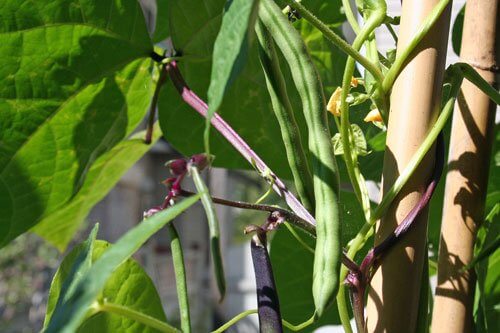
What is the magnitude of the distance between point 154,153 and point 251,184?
2.30 m

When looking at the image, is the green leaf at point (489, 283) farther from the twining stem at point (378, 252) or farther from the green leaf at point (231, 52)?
the green leaf at point (231, 52)

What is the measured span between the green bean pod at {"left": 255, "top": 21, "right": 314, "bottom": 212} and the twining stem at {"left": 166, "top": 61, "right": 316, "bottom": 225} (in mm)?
15

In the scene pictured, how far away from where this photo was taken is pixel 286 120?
30 centimetres

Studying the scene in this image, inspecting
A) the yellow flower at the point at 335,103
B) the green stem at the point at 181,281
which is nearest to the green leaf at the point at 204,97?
the yellow flower at the point at 335,103

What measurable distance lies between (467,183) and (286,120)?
0.10 m

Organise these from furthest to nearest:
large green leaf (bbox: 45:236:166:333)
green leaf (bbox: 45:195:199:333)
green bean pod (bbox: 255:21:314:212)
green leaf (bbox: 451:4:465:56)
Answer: green leaf (bbox: 451:4:465:56) → large green leaf (bbox: 45:236:166:333) → green bean pod (bbox: 255:21:314:212) → green leaf (bbox: 45:195:199:333)

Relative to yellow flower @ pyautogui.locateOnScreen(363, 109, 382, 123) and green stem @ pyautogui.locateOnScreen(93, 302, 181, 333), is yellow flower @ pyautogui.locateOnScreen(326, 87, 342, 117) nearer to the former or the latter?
yellow flower @ pyautogui.locateOnScreen(363, 109, 382, 123)

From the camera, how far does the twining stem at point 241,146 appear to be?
Answer: 0.32 meters

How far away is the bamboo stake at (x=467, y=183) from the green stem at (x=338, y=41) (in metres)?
0.05

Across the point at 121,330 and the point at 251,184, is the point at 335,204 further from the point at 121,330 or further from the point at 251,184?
the point at 251,184

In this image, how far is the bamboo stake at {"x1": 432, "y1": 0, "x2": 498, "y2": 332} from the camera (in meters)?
0.34

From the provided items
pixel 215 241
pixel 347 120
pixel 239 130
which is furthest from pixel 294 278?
pixel 215 241

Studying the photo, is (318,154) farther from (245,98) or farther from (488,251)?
(245,98)

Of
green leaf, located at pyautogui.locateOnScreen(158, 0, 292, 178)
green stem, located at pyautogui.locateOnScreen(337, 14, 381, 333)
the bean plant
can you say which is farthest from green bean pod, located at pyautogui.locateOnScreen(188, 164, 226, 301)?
green leaf, located at pyautogui.locateOnScreen(158, 0, 292, 178)
